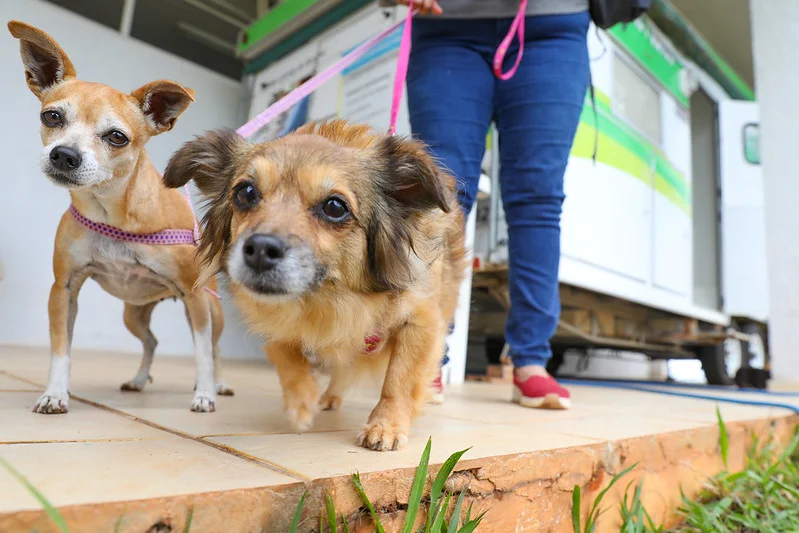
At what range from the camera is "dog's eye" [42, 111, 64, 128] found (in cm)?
144

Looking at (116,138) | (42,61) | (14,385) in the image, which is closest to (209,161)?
(116,138)

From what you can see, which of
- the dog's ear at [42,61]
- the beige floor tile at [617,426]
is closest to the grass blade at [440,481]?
the beige floor tile at [617,426]

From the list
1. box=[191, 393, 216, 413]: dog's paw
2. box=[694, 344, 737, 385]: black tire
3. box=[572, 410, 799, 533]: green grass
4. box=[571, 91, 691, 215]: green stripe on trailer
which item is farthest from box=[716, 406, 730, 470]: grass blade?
box=[694, 344, 737, 385]: black tire

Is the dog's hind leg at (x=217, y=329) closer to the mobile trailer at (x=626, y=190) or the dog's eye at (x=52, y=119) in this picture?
the dog's eye at (x=52, y=119)

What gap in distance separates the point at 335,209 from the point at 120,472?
64cm

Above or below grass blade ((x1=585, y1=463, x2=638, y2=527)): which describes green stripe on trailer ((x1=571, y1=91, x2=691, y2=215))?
above

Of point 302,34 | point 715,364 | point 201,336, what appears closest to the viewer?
point 201,336

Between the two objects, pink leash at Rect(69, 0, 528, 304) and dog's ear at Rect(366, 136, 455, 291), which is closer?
dog's ear at Rect(366, 136, 455, 291)

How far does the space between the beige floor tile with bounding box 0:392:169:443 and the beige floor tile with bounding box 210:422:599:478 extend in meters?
0.20

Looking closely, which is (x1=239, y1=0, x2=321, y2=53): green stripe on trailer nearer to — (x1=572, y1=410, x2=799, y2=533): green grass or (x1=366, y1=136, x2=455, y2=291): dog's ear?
(x1=366, y1=136, x2=455, y2=291): dog's ear

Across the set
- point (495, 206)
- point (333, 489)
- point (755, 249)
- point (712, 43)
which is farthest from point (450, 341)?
point (712, 43)

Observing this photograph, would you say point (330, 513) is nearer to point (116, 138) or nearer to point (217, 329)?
point (116, 138)

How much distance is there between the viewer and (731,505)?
167 centimetres

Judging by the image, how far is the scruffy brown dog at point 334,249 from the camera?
1.16 m
